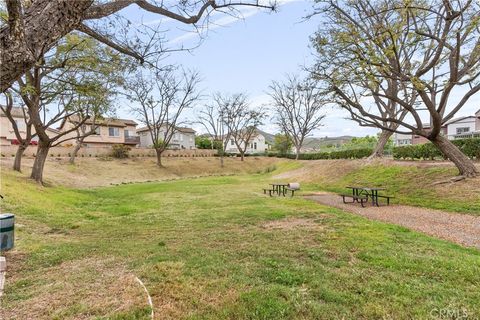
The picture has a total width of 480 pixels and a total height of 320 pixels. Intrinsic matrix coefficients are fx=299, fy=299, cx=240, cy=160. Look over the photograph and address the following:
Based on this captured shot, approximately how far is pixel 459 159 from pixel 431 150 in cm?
567

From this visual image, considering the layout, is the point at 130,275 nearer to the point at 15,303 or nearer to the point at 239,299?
the point at 15,303

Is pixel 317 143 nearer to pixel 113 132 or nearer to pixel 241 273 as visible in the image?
pixel 113 132

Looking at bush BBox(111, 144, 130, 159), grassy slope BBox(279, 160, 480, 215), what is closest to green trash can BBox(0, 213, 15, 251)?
grassy slope BBox(279, 160, 480, 215)

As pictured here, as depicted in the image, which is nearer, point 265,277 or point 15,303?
point 15,303

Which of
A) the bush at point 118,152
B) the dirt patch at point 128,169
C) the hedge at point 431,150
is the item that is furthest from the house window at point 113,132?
the hedge at point 431,150

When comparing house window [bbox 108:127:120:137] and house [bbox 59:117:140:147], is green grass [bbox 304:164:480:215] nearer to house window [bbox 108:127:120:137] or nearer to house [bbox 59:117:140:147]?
house [bbox 59:117:140:147]

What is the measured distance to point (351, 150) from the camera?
2902 cm

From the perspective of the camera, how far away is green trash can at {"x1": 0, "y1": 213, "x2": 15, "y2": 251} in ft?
15.1

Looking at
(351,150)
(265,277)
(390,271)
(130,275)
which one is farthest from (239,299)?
(351,150)

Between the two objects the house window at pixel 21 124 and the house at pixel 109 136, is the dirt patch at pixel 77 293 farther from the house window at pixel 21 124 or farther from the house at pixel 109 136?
the house at pixel 109 136

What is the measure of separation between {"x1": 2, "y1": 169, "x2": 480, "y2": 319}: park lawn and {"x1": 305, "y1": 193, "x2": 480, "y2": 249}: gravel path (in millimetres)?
972

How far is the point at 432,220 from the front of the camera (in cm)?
860

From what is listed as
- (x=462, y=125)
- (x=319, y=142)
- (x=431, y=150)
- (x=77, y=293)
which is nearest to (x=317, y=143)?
(x=319, y=142)

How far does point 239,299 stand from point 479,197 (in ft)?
36.1
